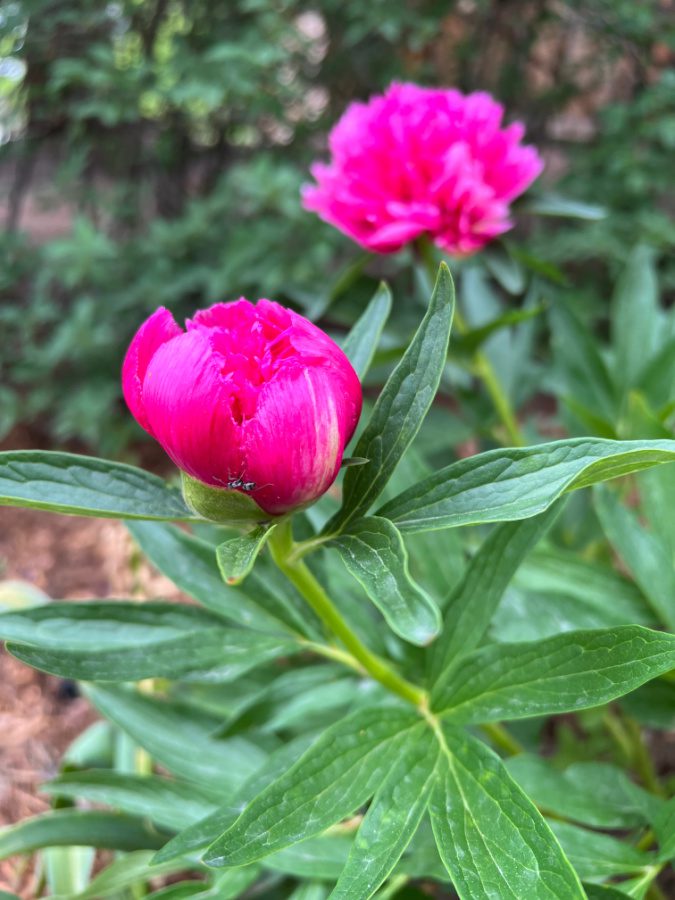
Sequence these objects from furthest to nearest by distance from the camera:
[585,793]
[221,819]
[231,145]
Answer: [231,145]
[585,793]
[221,819]

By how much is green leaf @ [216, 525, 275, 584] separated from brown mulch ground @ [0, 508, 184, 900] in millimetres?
724

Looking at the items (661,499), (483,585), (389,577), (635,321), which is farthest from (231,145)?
(389,577)

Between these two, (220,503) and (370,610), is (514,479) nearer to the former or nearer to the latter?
(220,503)

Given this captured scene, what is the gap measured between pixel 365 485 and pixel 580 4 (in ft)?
4.99

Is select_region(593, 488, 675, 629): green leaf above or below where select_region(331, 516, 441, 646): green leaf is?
below

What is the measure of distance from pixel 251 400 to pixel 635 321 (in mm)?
779

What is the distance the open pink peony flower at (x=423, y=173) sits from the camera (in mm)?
750

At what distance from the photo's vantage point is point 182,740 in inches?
30.6

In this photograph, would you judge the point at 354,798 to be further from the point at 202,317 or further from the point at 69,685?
the point at 69,685

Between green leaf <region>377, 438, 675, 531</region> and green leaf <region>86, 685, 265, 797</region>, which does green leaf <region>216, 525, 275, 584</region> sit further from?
green leaf <region>86, 685, 265, 797</region>

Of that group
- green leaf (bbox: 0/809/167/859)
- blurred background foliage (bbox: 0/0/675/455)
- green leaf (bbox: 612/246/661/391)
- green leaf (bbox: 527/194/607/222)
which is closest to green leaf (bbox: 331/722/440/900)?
green leaf (bbox: 0/809/167/859)

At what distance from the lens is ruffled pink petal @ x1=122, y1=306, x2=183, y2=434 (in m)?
0.42

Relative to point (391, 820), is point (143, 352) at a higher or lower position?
higher

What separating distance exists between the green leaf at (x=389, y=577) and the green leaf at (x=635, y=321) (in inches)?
27.5
